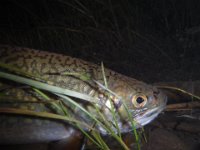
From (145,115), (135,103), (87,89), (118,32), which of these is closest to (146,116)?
(145,115)

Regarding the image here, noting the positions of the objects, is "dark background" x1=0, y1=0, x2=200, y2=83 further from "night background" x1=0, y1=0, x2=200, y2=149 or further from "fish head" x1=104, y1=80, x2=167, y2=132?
"fish head" x1=104, y1=80, x2=167, y2=132

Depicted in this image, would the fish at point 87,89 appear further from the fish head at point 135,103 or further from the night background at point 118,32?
the night background at point 118,32

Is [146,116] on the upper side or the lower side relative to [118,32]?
lower

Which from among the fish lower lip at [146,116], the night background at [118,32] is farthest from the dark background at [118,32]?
the fish lower lip at [146,116]

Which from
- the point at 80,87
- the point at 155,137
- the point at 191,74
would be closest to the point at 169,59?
the point at 191,74

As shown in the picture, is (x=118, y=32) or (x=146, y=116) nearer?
(x=146, y=116)

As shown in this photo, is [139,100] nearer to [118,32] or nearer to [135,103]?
[135,103]

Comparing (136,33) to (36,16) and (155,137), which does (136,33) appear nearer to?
(36,16)
